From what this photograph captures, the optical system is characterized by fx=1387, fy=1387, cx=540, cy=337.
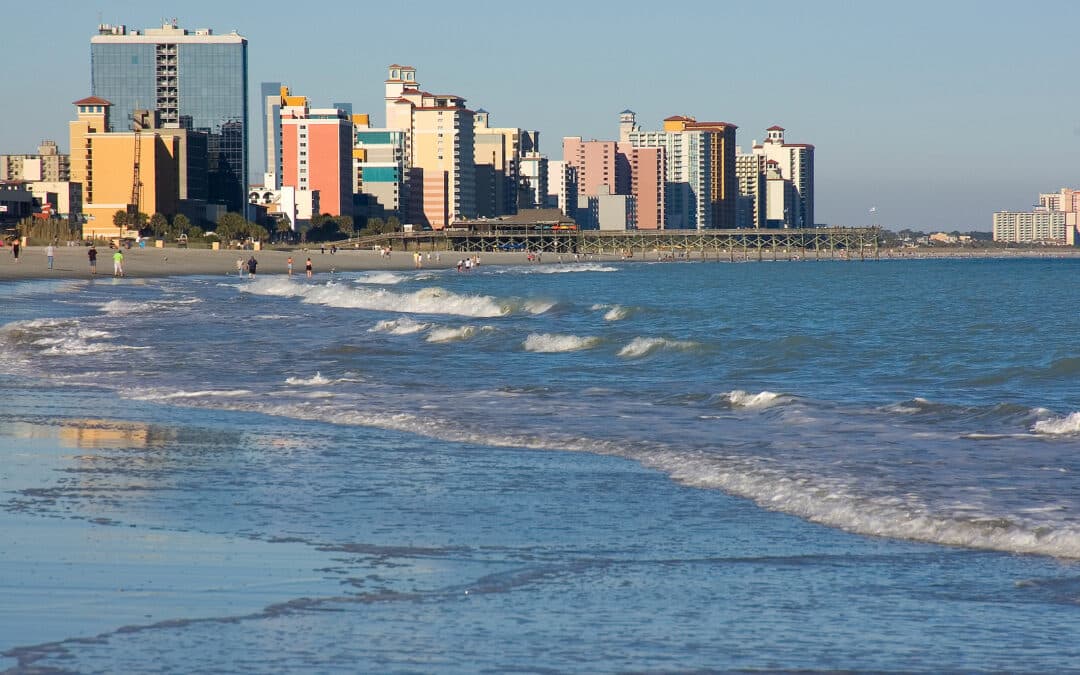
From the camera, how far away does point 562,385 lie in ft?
65.4

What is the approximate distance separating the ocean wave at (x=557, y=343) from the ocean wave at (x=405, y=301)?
16.4 metres

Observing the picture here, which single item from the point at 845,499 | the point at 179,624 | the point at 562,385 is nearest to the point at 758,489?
the point at 845,499

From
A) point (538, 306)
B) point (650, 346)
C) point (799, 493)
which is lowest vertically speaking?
point (799, 493)

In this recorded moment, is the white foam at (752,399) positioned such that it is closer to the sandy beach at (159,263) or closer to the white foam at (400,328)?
the white foam at (400,328)

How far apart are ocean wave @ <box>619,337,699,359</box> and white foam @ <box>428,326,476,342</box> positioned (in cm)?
446

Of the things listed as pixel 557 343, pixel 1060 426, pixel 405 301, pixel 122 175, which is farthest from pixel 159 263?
pixel 1060 426

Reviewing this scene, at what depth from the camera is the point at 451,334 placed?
102ft

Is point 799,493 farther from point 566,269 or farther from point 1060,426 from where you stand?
point 566,269

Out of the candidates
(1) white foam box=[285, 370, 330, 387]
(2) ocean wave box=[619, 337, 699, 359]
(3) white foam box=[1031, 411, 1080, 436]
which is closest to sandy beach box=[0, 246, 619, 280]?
(2) ocean wave box=[619, 337, 699, 359]

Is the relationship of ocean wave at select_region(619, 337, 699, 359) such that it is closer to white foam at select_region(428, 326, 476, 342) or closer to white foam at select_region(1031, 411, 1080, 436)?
white foam at select_region(428, 326, 476, 342)

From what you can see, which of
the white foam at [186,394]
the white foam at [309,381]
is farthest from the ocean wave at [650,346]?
the white foam at [186,394]

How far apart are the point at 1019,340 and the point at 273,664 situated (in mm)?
29262

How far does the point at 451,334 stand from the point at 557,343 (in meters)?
3.66

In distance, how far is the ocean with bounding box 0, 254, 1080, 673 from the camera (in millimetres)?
6371
